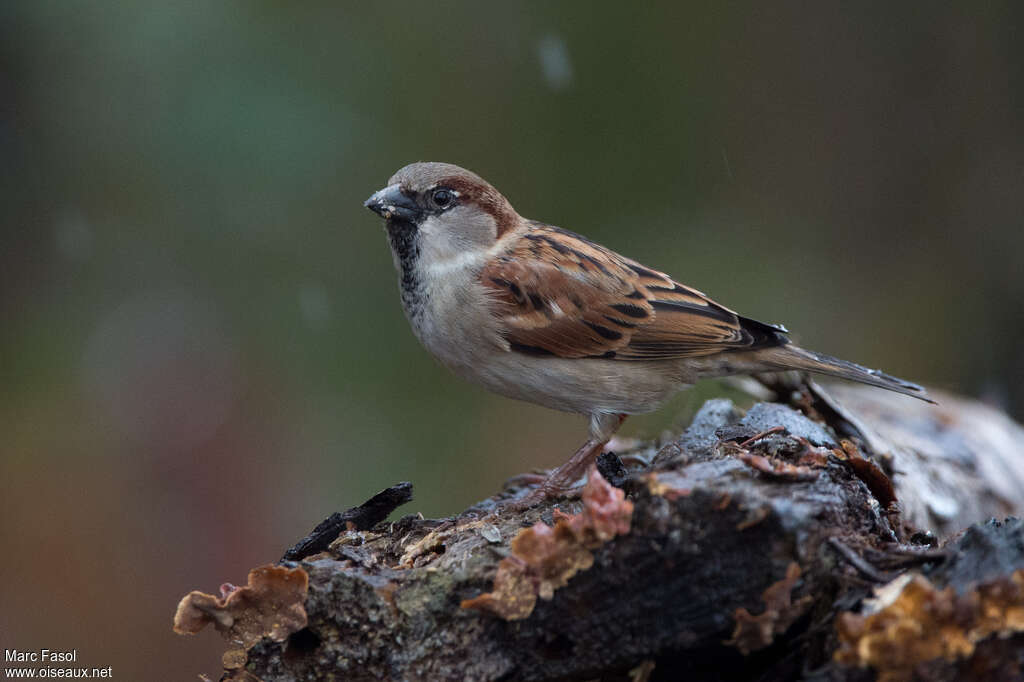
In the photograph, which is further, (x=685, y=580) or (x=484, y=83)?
(x=484, y=83)

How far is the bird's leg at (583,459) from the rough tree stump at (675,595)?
0.96 metres

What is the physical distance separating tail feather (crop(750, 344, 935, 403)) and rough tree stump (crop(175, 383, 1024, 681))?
4.82 ft

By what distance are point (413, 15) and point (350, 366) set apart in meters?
2.09

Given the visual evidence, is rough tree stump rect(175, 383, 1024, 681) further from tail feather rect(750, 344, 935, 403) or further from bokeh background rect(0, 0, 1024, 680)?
bokeh background rect(0, 0, 1024, 680)

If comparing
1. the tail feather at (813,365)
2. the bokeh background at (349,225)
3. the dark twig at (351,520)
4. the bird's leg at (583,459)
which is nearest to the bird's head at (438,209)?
the bokeh background at (349,225)

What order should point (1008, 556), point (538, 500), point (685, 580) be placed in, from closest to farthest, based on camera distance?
point (1008, 556), point (685, 580), point (538, 500)

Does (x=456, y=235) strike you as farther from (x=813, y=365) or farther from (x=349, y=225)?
(x=349, y=225)

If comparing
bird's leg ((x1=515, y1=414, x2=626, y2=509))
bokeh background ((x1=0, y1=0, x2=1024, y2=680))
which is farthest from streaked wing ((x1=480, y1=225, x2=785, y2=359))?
bokeh background ((x1=0, y1=0, x2=1024, y2=680))

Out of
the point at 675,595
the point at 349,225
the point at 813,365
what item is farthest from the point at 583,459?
the point at 349,225

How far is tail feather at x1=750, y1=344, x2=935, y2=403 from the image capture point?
3.90 meters

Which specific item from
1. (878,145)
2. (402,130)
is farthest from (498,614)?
(878,145)

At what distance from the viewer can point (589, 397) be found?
13.1ft

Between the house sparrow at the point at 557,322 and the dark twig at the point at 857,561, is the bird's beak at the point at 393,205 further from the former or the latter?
the dark twig at the point at 857,561

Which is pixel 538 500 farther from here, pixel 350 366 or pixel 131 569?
pixel 131 569
